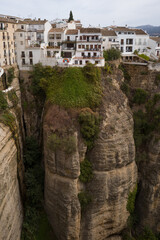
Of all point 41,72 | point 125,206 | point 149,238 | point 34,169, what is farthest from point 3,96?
point 149,238

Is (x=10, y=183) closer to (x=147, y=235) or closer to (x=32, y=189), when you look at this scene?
(x=32, y=189)

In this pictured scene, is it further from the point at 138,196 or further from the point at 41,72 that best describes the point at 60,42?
the point at 138,196

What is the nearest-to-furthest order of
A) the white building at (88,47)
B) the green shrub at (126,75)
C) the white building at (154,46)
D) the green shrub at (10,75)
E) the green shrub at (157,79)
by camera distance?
the green shrub at (10,75), the white building at (88,47), the green shrub at (157,79), the green shrub at (126,75), the white building at (154,46)

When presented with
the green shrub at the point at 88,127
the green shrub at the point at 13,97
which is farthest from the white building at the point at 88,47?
the green shrub at the point at 88,127

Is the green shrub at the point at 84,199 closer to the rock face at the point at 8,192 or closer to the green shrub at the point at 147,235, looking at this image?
the rock face at the point at 8,192

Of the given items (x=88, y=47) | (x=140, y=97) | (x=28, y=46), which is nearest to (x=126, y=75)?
(x=140, y=97)

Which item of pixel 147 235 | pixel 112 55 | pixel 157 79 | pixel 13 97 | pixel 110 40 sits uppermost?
pixel 110 40
